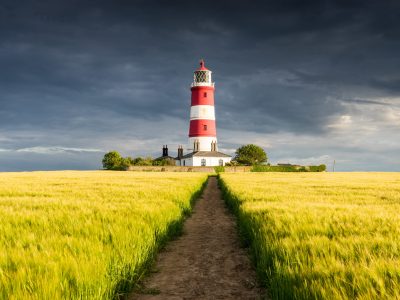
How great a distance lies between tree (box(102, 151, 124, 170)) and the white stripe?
21790mm

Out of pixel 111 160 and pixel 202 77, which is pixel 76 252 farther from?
pixel 111 160

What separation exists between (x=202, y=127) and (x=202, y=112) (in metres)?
3.02

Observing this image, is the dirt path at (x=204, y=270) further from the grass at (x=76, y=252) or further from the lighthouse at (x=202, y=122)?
the lighthouse at (x=202, y=122)

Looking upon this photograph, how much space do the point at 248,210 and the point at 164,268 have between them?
3.30m

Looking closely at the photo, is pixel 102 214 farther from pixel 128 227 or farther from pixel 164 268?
pixel 164 268

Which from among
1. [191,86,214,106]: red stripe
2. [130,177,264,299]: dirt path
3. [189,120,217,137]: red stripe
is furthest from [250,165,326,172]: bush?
[130,177,264,299]: dirt path

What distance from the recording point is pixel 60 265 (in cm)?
431

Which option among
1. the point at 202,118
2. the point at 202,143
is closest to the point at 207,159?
the point at 202,143

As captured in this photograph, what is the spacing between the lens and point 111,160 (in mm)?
91250

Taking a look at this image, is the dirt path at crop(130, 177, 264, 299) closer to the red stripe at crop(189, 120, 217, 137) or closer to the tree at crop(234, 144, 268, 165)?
the red stripe at crop(189, 120, 217, 137)

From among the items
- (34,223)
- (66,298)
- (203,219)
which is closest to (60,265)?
(66,298)

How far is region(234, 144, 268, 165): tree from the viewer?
320ft

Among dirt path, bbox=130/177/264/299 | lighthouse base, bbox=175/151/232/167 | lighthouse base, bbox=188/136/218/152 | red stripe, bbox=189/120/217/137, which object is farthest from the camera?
lighthouse base, bbox=175/151/232/167

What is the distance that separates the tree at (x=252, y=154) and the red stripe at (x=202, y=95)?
2243 cm
